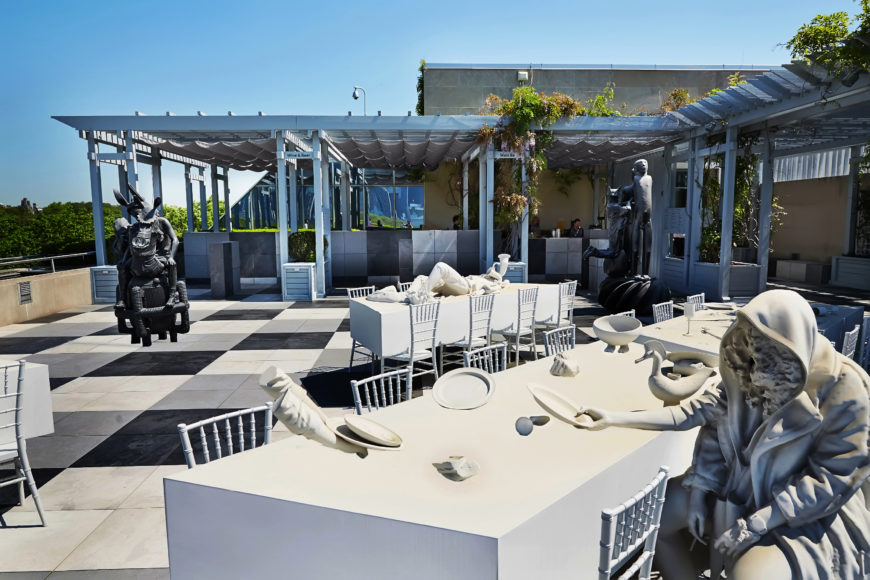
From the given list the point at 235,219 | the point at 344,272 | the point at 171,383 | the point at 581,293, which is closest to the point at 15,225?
the point at 235,219

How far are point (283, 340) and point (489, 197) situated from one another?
5437 millimetres

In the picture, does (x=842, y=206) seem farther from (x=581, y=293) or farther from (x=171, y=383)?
(x=171, y=383)

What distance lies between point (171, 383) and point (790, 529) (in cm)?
544

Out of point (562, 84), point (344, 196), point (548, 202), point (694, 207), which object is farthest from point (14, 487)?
point (562, 84)

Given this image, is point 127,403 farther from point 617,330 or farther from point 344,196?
point 344,196

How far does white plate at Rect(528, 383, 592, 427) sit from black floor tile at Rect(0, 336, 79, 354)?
738 centimetres

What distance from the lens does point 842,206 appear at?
1352 cm

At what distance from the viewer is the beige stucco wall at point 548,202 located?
1711 cm

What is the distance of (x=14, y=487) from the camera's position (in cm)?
343

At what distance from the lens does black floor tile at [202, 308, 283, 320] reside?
9070mm

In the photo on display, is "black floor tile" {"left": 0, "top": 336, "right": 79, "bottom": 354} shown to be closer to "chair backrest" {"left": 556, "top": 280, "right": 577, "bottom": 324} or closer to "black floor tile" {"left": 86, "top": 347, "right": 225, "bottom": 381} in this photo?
"black floor tile" {"left": 86, "top": 347, "right": 225, "bottom": 381}

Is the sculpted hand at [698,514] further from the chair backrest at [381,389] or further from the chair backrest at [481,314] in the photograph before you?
the chair backrest at [481,314]

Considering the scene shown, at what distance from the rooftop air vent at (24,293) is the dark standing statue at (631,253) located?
936 centimetres

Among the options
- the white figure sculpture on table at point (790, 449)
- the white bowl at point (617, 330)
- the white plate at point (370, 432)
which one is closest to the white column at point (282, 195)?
the white bowl at point (617, 330)
